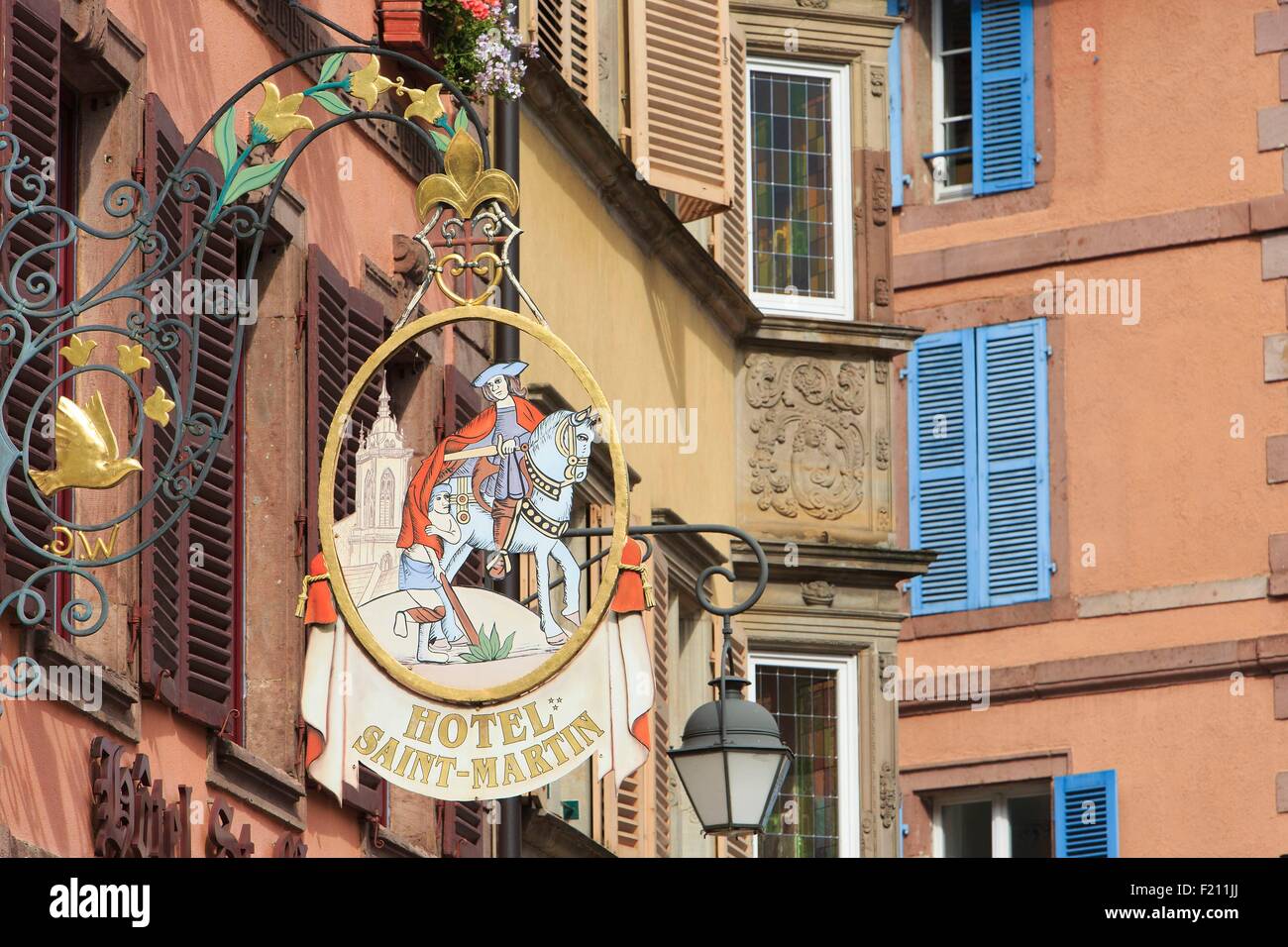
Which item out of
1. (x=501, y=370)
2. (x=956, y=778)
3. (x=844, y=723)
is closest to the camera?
(x=501, y=370)

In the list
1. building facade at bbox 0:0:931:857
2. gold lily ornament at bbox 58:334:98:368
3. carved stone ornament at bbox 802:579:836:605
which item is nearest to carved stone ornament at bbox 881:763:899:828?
building facade at bbox 0:0:931:857

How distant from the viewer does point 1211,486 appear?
25.9 meters

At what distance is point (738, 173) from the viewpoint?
21.6 metres

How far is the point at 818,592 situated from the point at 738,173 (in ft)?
7.94

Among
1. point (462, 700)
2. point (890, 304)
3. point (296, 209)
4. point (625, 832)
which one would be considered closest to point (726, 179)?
point (890, 304)

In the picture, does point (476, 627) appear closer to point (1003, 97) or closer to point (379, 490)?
point (379, 490)

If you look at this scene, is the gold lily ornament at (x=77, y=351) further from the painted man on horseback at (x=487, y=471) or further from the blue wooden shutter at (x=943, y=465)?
the blue wooden shutter at (x=943, y=465)

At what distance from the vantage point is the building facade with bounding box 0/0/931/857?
12148mm

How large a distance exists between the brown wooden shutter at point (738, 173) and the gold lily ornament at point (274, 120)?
10.4 metres

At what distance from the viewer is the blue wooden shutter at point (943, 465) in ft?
88.1

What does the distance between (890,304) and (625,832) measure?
4604 mm

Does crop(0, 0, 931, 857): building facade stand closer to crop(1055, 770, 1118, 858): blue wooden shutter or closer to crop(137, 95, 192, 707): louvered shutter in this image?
crop(137, 95, 192, 707): louvered shutter

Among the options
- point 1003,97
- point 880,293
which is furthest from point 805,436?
point 1003,97

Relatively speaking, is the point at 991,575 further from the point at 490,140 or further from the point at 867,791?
the point at 490,140
